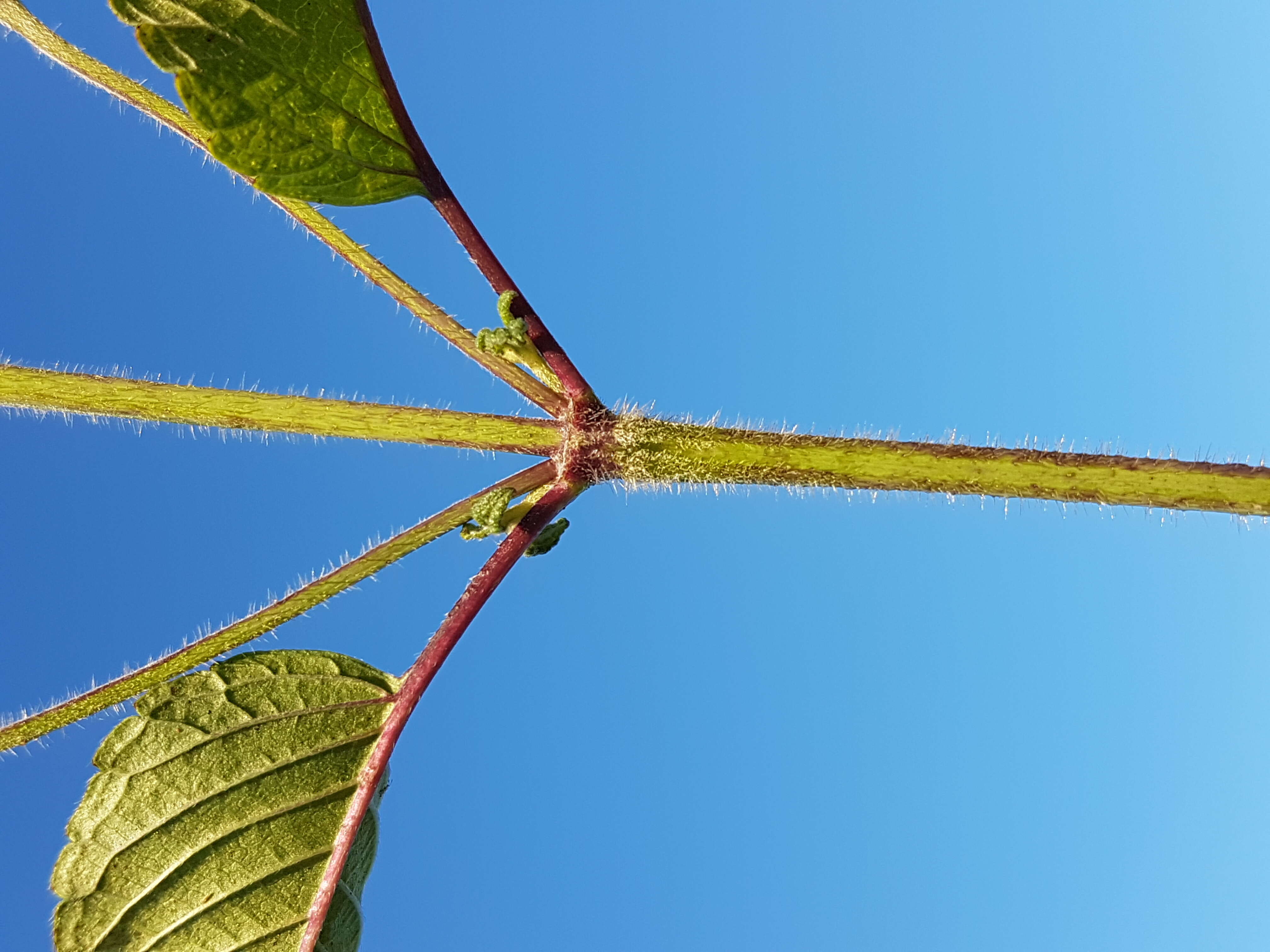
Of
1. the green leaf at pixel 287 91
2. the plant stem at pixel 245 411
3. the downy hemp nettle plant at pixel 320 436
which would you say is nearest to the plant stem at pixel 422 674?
the downy hemp nettle plant at pixel 320 436

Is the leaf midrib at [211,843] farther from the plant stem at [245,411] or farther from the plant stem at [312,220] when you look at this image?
the plant stem at [312,220]

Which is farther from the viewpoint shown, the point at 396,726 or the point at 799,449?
the point at 396,726

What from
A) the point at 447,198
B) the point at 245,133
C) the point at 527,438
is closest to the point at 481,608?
the point at 527,438

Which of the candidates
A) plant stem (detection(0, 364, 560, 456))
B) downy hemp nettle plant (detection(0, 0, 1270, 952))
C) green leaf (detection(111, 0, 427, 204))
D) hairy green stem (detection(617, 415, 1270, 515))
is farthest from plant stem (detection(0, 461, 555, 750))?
green leaf (detection(111, 0, 427, 204))

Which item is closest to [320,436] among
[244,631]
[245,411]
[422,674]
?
[245,411]

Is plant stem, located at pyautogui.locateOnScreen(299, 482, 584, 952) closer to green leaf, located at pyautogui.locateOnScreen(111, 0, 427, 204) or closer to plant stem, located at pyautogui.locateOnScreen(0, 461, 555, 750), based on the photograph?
plant stem, located at pyautogui.locateOnScreen(0, 461, 555, 750)

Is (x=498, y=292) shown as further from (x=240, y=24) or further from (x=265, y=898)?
(x=265, y=898)
